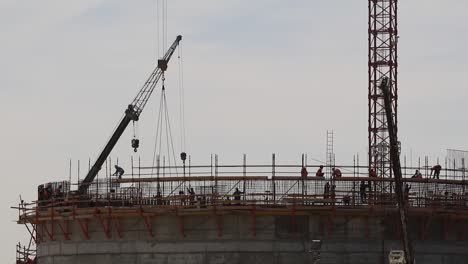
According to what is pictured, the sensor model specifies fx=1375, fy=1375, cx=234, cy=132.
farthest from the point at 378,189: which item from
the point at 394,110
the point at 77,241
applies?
the point at 394,110

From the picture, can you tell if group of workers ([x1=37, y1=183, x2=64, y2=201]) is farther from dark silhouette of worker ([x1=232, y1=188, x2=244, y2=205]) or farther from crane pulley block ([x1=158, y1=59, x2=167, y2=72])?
crane pulley block ([x1=158, y1=59, x2=167, y2=72])

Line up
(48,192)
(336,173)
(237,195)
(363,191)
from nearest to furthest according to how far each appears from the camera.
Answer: (237,195)
(363,191)
(336,173)
(48,192)

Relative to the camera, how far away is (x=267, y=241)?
192 ft

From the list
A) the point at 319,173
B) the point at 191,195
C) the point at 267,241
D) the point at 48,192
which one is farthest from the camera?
the point at 48,192

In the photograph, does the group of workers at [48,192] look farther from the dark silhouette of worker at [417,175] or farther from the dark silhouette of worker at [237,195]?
the dark silhouette of worker at [417,175]

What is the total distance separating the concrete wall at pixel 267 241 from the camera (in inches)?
2301

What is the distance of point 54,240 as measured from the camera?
6209cm

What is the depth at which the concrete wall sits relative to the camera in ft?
192

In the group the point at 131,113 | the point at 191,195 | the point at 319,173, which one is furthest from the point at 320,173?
the point at 131,113

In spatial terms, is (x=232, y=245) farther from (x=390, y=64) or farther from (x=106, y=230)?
(x=390, y=64)

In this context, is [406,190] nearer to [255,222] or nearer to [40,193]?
[255,222]

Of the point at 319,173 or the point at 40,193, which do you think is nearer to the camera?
the point at 319,173

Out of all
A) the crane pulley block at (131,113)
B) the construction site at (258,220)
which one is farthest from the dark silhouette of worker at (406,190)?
the crane pulley block at (131,113)

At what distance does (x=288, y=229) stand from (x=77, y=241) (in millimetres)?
9537
